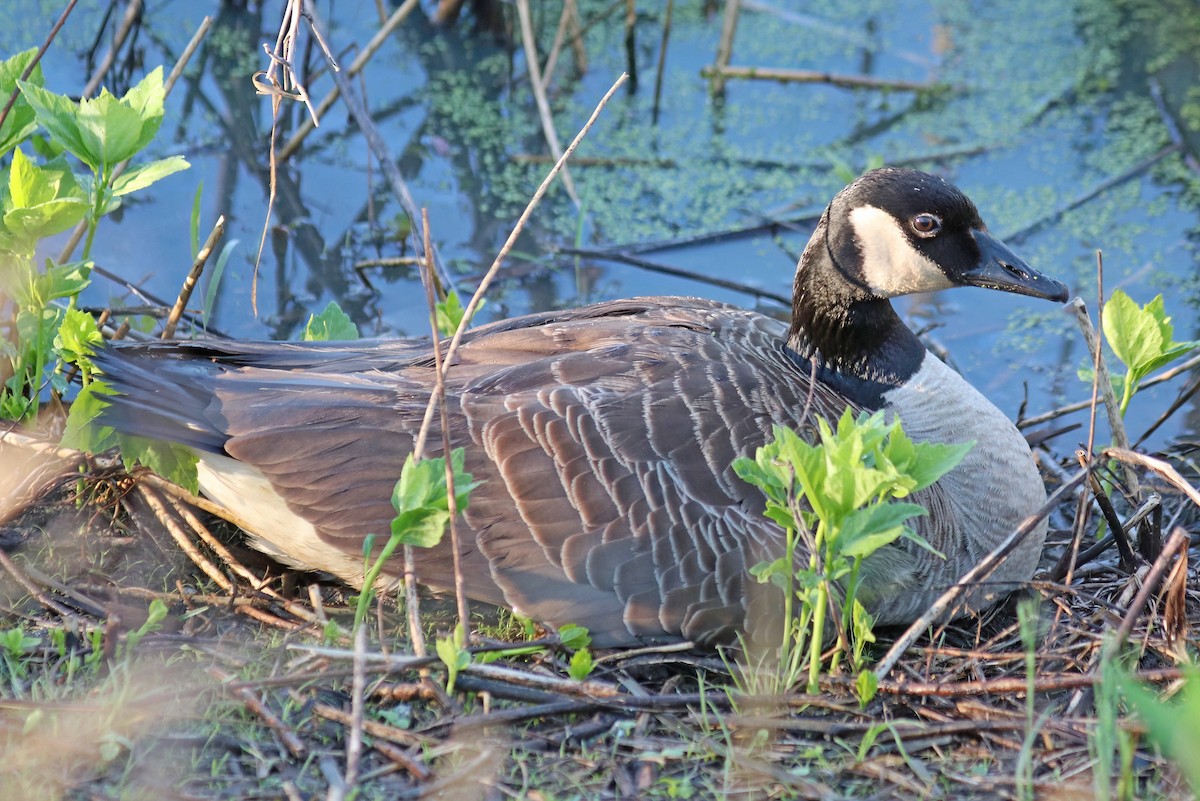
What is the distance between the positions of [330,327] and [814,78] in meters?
4.47

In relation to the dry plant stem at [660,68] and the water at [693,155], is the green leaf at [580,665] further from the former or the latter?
the dry plant stem at [660,68]

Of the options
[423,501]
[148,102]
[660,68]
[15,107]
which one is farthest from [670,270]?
[423,501]

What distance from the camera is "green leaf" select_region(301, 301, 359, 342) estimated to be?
14.5 ft

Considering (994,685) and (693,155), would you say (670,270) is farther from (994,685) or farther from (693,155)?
(994,685)

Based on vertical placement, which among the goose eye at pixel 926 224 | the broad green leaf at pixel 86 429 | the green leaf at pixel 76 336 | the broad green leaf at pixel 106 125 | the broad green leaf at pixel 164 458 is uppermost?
the broad green leaf at pixel 106 125

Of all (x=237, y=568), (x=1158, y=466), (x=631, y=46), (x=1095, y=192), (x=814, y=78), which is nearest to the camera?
(x=1158, y=466)

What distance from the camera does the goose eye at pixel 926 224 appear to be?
3.99 meters

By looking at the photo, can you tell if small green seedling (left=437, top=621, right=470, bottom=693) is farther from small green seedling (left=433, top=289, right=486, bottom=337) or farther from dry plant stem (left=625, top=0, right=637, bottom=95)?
dry plant stem (left=625, top=0, right=637, bottom=95)

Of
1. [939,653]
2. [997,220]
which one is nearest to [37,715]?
[939,653]

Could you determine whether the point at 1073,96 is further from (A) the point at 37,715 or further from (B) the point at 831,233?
(A) the point at 37,715

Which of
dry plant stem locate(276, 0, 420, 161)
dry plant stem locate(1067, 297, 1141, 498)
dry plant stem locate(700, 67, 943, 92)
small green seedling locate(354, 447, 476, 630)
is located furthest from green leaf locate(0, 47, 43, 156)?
dry plant stem locate(700, 67, 943, 92)

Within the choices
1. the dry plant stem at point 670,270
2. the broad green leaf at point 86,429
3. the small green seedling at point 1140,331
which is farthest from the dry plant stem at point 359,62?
the small green seedling at point 1140,331

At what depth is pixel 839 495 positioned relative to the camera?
2.97 m

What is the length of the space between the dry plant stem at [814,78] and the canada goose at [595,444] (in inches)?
155
